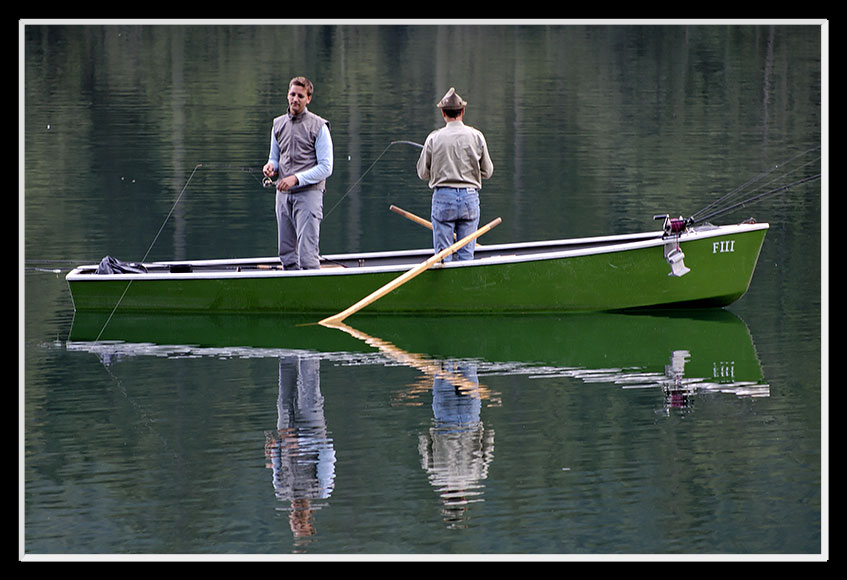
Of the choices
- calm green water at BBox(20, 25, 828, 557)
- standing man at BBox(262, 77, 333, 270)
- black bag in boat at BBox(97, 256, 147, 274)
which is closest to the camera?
calm green water at BBox(20, 25, 828, 557)

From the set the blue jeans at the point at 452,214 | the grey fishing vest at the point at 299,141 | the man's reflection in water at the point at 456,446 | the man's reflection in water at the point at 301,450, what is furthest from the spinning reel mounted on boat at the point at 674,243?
the man's reflection in water at the point at 301,450

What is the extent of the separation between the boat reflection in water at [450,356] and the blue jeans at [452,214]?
713 mm

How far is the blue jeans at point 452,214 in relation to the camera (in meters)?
12.3

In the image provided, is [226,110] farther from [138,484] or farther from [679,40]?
[138,484]

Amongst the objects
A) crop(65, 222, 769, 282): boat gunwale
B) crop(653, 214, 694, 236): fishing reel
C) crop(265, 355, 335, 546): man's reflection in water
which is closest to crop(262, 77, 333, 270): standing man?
crop(65, 222, 769, 282): boat gunwale

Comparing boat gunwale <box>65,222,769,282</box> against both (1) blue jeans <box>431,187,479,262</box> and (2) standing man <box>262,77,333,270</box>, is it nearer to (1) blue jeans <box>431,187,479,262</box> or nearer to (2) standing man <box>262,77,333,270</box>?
(1) blue jeans <box>431,187,479,262</box>

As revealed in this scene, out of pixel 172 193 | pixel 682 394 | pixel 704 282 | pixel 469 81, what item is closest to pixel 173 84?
pixel 469 81

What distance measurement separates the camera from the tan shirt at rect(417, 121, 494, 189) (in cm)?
1211

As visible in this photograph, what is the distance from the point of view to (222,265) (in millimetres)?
13656

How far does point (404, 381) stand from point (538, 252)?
11.9ft

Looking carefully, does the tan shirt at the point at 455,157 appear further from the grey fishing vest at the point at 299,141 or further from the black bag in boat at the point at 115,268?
the black bag in boat at the point at 115,268

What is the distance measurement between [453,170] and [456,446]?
3829 millimetres

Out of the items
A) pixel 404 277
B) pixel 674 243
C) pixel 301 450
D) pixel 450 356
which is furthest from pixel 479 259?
pixel 301 450

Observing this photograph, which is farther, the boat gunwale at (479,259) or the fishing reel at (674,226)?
the boat gunwale at (479,259)
